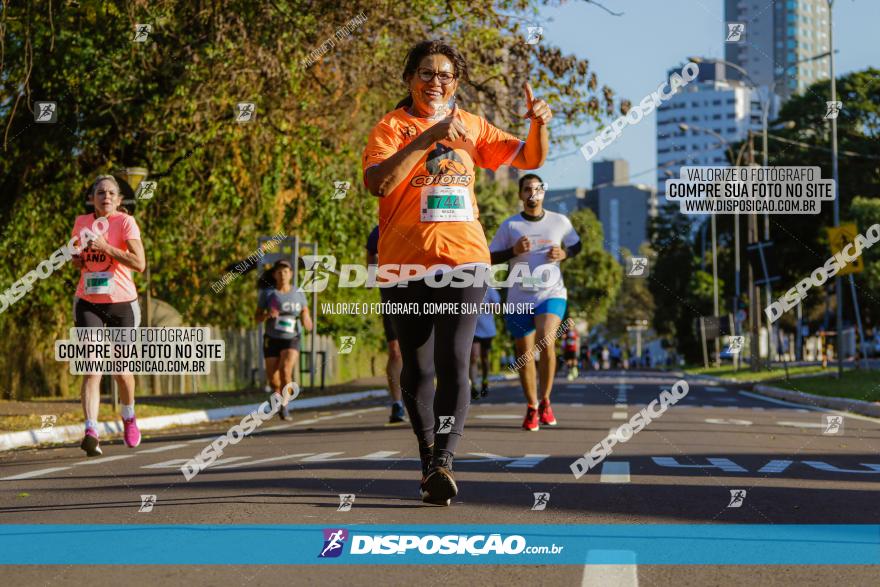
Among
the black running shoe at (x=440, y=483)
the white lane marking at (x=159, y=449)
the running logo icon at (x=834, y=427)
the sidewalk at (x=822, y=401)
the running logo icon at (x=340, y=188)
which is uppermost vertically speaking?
the running logo icon at (x=340, y=188)

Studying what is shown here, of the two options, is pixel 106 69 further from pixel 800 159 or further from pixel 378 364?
pixel 800 159

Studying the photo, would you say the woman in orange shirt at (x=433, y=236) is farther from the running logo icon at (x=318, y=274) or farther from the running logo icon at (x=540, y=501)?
the running logo icon at (x=318, y=274)

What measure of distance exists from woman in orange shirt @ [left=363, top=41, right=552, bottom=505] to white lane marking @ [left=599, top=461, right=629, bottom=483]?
158 centimetres

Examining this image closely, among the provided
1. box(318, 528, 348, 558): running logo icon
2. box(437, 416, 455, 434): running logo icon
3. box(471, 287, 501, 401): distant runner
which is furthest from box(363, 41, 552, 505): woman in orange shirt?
box(471, 287, 501, 401): distant runner

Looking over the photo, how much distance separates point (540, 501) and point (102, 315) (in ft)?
16.6

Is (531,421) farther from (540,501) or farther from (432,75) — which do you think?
(432,75)

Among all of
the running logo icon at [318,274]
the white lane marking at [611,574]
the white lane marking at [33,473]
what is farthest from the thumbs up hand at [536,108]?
the running logo icon at [318,274]

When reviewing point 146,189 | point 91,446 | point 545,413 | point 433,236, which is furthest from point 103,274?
point 146,189

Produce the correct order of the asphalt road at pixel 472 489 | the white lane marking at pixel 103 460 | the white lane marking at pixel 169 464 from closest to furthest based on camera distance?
the asphalt road at pixel 472 489
the white lane marking at pixel 169 464
the white lane marking at pixel 103 460

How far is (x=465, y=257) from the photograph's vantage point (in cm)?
617

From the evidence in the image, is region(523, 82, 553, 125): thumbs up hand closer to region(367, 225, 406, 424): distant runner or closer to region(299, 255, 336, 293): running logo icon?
region(367, 225, 406, 424): distant runner

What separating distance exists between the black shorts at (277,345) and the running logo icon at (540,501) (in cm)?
946

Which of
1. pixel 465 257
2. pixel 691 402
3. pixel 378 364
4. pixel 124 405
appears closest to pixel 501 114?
pixel 691 402

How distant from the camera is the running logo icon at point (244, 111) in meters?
Result: 18.8
